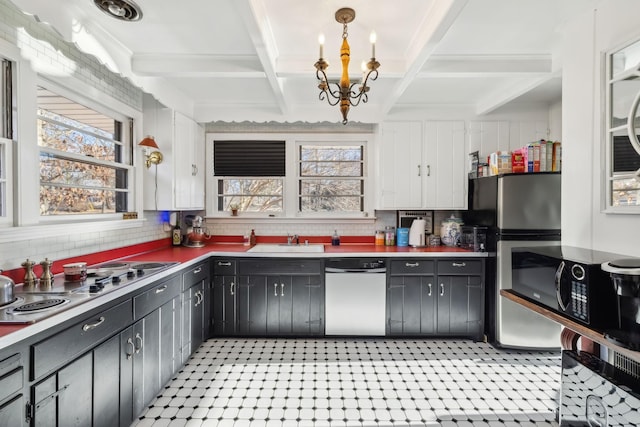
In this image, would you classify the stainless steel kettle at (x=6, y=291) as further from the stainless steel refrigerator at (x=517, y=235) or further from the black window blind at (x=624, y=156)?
the stainless steel refrigerator at (x=517, y=235)

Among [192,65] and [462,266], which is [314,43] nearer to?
[192,65]

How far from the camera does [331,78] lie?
100 inches

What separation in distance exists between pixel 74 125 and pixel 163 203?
100 centimetres

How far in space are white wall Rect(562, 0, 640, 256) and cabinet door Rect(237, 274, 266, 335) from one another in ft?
8.19

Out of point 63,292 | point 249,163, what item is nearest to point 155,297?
point 63,292

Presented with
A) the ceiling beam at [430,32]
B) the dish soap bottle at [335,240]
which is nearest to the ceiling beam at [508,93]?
the ceiling beam at [430,32]

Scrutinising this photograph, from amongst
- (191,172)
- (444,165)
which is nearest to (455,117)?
(444,165)

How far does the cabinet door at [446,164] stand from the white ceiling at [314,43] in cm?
41

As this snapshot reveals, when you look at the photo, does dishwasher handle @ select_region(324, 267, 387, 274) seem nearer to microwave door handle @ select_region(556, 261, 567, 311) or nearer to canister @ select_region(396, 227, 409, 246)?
canister @ select_region(396, 227, 409, 246)

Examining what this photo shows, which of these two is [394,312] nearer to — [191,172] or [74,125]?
[191,172]

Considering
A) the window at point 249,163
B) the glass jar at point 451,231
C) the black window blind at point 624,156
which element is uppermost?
the window at point 249,163

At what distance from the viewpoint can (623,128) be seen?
1.46 m

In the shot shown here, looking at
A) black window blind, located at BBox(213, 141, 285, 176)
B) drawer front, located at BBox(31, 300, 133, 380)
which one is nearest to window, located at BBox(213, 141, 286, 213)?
black window blind, located at BBox(213, 141, 285, 176)

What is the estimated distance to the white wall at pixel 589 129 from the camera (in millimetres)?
1479
